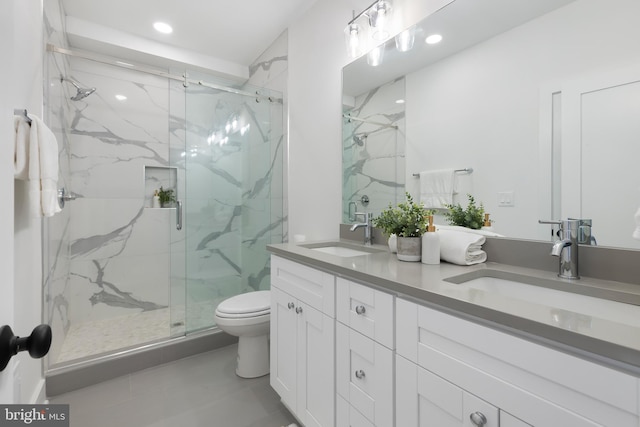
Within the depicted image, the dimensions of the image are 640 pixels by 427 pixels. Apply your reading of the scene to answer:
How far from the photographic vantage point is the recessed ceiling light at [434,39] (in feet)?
4.69

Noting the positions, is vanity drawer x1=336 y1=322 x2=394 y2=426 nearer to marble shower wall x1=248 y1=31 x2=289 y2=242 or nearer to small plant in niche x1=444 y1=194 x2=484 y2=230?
small plant in niche x1=444 y1=194 x2=484 y2=230

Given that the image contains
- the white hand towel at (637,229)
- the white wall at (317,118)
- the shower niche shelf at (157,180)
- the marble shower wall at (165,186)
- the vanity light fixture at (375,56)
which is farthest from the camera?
the shower niche shelf at (157,180)

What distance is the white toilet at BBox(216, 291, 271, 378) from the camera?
6.16 ft

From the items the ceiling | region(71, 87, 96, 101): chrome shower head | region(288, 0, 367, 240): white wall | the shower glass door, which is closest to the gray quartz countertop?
region(288, 0, 367, 240): white wall

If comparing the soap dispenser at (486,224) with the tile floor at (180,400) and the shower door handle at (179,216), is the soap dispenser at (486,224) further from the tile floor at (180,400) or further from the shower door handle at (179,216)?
the shower door handle at (179,216)

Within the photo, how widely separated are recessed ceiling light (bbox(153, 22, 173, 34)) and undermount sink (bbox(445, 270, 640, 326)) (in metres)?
2.94

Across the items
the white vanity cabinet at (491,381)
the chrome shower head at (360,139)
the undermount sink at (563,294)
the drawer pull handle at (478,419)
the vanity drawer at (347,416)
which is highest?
the chrome shower head at (360,139)

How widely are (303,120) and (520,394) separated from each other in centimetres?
215

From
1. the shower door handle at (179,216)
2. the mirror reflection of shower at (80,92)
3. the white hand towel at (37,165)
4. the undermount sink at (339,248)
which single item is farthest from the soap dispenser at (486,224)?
the mirror reflection of shower at (80,92)

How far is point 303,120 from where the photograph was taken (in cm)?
237

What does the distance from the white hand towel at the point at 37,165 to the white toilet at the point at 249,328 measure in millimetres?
1085

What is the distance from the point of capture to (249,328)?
74.3 inches

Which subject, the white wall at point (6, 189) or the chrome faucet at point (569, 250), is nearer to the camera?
the white wall at point (6, 189)

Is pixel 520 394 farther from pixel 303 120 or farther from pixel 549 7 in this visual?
pixel 303 120
